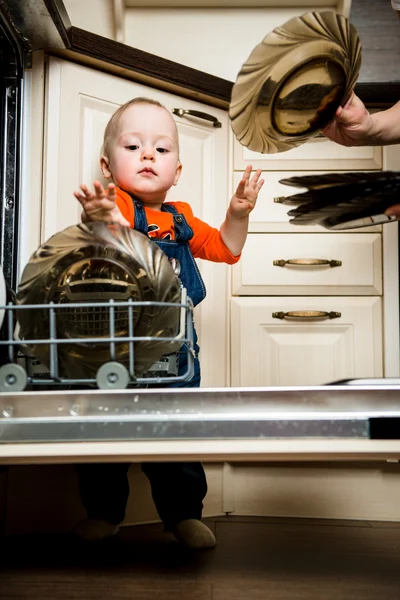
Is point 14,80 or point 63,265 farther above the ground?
point 14,80

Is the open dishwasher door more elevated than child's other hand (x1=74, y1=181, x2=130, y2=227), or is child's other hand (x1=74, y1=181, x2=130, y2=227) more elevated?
child's other hand (x1=74, y1=181, x2=130, y2=227)

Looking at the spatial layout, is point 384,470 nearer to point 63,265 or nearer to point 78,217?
point 78,217

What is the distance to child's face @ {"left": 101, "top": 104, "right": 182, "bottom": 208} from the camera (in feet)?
3.92

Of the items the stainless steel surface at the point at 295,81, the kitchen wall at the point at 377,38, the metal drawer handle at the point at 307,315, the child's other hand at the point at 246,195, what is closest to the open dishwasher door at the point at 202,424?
the stainless steel surface at the point at 295,81

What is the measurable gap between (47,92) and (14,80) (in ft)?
0.31

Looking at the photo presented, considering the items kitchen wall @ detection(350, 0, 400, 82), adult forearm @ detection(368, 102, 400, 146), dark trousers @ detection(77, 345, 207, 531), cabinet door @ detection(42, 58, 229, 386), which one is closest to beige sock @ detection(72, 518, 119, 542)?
dark trousers @ detection(77, 345, 207, 531)

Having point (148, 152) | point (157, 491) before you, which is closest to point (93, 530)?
point (157, 491)

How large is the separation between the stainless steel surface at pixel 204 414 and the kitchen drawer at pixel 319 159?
1.01 m

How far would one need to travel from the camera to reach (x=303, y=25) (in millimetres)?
751

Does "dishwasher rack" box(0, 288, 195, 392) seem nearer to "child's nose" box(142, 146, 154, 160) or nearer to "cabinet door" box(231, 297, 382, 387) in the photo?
"child's nose" box(142, 146, 154, 160)

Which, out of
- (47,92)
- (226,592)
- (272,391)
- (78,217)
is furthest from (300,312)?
(272,391)

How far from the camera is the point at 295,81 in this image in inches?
32.5

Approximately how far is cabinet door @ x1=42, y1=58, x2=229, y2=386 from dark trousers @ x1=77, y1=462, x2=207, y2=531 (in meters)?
0.31

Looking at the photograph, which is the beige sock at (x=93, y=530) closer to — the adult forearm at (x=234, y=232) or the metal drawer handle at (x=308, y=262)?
the adult forearm at (x=234, y=232)
